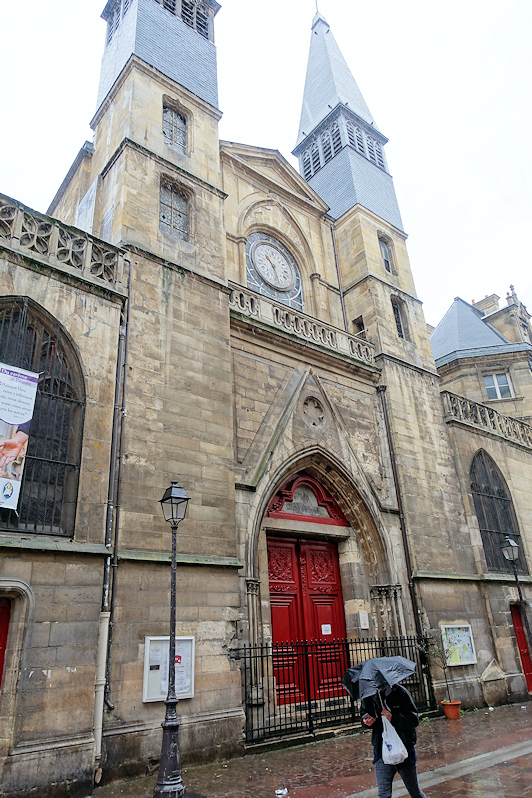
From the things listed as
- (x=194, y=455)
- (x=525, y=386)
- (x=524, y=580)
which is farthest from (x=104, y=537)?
(x=525, y=386)

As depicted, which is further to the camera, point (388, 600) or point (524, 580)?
point (524, 580)

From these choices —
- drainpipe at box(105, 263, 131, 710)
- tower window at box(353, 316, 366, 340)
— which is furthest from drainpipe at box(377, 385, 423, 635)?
drainpipe at box(105, 263, 131, 710)

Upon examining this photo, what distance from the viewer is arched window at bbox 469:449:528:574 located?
15.6 m

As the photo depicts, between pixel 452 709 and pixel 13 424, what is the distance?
1024 cm

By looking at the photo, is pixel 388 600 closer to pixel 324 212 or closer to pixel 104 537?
pixel 104 537

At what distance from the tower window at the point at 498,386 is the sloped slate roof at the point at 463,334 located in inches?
45.2

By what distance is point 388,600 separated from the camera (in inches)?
496

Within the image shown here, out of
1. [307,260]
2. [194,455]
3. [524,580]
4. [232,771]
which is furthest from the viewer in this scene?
[307,260]

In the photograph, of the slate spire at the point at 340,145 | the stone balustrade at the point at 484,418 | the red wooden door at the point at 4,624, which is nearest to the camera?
the red wooden door at the point at 4,624

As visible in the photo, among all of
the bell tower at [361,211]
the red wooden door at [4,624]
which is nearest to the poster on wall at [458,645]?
the bell tower at [361,211]

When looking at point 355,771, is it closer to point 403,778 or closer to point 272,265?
point 403,778

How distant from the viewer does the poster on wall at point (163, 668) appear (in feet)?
26.0

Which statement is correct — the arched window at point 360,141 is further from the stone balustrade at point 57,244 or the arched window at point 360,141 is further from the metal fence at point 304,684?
the metal fence at point 304,684

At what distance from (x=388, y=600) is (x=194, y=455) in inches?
238
